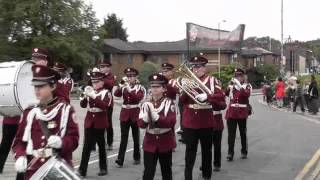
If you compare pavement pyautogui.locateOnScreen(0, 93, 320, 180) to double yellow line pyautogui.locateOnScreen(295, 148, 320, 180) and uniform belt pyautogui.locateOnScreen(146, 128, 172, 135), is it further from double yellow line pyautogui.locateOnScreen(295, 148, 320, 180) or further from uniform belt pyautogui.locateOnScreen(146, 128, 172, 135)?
uniform belt pyautogui.locateOnScreen(146, 128, 172, 135)

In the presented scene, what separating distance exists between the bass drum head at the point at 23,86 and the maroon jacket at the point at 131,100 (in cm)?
357

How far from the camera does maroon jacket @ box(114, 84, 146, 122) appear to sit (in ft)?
39.7

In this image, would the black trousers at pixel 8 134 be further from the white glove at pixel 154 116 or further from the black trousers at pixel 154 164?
the white glove at pixel 154 116

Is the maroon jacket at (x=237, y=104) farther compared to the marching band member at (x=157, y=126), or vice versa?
the maroon jacket at (x=237, y=104)

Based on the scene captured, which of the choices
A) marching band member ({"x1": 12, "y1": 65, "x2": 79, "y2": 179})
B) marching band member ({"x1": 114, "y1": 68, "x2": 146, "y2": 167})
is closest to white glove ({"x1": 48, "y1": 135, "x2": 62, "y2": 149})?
marching band member ({"x1": 12, "y1": 65, "x2": 79, "y2": 179})

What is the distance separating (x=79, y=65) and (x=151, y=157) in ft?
201

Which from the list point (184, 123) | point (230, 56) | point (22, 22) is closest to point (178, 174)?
point (184, 123)

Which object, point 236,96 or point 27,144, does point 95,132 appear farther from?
point 27,144

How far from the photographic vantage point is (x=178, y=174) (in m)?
10.9

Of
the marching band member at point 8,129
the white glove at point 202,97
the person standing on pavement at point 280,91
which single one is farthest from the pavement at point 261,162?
the person standing on pavement at point 280,91

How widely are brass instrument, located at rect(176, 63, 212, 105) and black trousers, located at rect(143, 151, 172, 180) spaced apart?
1.49 metres

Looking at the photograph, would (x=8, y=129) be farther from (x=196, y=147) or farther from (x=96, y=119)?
(x=196, y=147)

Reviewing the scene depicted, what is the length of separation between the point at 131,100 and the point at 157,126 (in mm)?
3965

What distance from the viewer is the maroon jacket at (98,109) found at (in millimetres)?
10500
